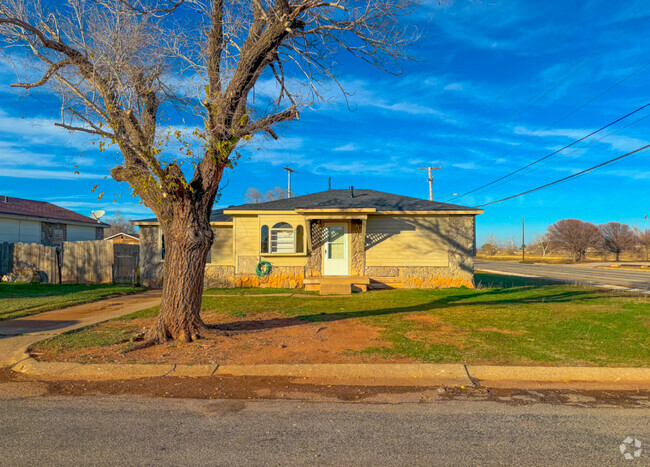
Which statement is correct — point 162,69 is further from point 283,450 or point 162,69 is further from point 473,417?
point 473,417

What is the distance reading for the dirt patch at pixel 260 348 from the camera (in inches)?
252

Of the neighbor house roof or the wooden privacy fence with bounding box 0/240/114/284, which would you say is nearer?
the wooden privacy fence with bounding box 0/240/114/284

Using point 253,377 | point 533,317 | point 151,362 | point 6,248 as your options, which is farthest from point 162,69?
point 6,248

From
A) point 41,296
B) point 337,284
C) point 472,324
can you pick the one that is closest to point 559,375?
point 472,324

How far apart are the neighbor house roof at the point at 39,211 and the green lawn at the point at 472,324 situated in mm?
14976

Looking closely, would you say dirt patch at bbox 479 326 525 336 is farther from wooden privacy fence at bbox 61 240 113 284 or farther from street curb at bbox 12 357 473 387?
wooden privacy fence at bbox 61 240 113 284

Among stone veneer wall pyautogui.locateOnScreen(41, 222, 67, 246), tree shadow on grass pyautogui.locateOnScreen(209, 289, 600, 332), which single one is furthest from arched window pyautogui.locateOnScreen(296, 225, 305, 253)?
stone veneer wall pyautogui.locateOnScreen(41, 222, 67, 246)

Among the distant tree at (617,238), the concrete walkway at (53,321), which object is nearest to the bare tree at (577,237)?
the distant tree at (617,238)

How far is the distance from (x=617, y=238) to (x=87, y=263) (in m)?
69.3

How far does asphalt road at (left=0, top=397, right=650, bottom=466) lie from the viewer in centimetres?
355

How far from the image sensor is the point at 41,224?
23172 mm

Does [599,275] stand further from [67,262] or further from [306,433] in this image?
[67,262]

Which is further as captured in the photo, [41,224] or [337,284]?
[41,224]

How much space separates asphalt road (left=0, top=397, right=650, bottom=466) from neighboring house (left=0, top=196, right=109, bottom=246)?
2037 centimetres
